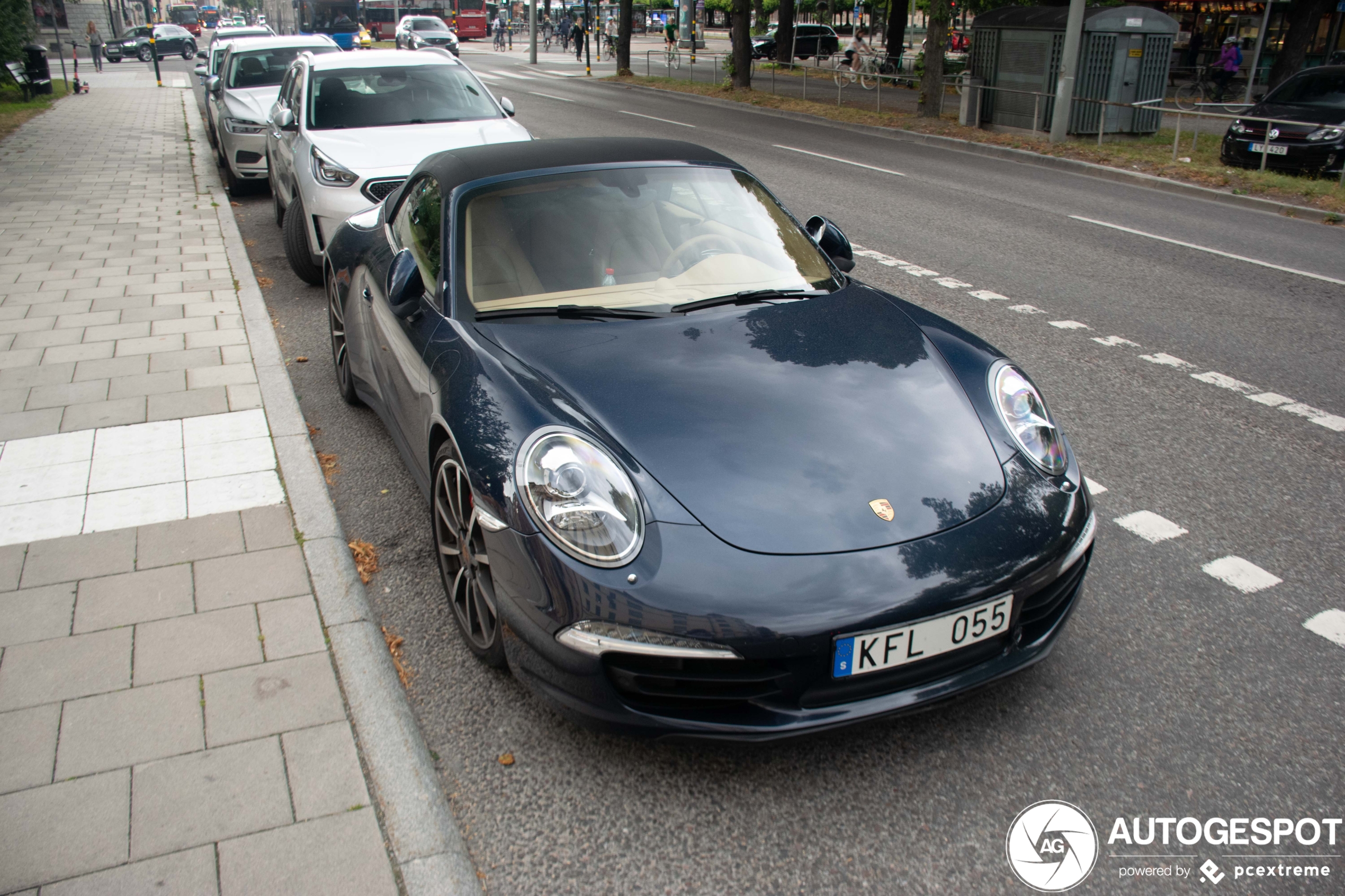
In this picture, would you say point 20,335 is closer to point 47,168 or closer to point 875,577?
point 875,577

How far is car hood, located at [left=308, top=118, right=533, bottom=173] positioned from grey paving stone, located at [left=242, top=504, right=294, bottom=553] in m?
3.88

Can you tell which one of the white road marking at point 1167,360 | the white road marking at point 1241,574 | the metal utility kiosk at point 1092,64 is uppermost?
the metal utility kiosk at point 1092,64

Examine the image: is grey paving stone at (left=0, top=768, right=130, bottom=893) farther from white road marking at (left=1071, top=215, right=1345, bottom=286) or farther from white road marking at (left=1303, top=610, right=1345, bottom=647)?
white road marking at (left=1071, top=215, right=1345, bottom=286)

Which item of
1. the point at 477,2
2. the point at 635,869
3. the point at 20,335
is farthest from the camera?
the point at 477,2

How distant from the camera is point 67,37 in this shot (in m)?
49.0

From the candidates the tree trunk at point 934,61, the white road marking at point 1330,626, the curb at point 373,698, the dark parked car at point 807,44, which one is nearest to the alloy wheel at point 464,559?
the curb at point 373,698

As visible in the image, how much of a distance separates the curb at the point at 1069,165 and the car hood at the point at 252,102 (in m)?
10.9

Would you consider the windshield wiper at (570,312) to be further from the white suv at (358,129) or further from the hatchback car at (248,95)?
the hatchback car at (248,95)

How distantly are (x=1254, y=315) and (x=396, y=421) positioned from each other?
616 cm

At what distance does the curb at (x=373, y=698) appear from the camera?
2.27m

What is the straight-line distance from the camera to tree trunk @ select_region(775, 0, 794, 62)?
33344mm

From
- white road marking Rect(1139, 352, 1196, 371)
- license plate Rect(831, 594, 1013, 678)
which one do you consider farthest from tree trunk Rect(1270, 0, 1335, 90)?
license plate Rect(831, 594, 1013, 678)

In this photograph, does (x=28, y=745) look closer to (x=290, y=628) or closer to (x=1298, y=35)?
(x=290, y=628)

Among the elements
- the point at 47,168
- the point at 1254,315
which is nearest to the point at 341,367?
the point at 1254,315
